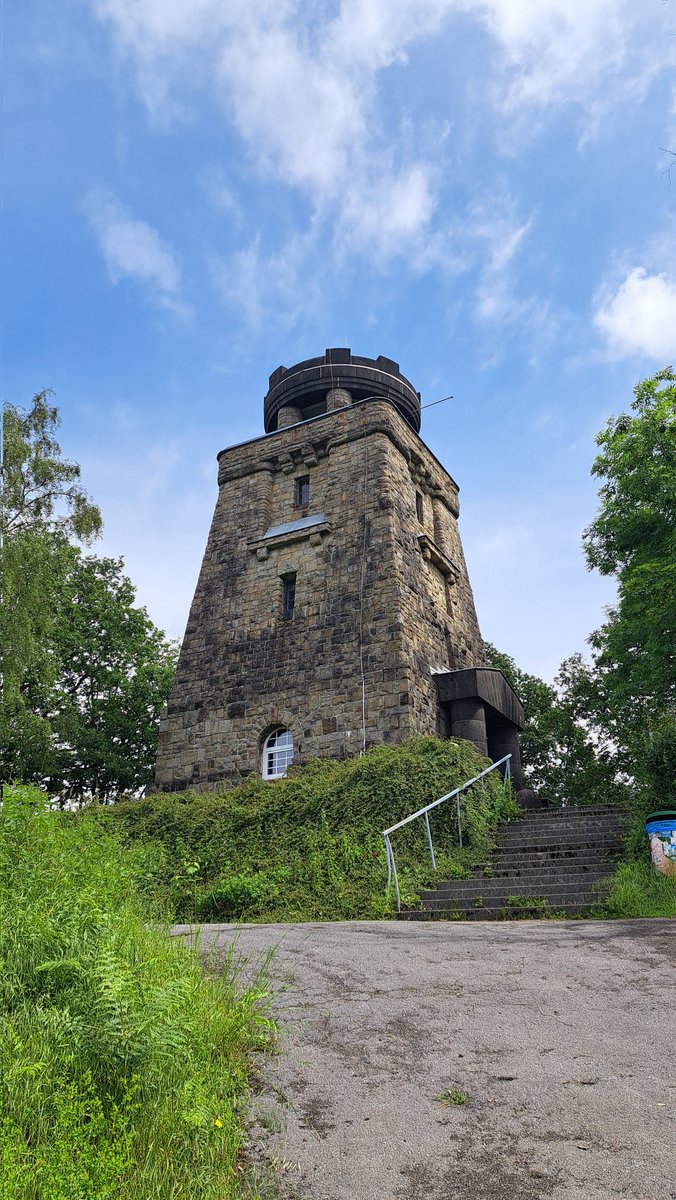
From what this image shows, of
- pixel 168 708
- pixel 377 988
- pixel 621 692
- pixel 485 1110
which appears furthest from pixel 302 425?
pixel 485 1110

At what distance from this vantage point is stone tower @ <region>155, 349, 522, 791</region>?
48.1 ft

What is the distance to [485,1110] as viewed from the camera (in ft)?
10.9

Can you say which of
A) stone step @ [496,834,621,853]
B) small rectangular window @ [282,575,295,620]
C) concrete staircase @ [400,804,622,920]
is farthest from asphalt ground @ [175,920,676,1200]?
small rectangular window @ [282,575,295,620]

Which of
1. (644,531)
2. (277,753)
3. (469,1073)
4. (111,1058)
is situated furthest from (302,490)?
(111,1058)

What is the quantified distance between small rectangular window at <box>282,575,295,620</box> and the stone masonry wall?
0.52 feet

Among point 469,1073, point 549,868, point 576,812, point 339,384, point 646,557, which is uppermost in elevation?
point 339,384

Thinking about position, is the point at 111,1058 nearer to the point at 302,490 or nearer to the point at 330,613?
the point at 330,613

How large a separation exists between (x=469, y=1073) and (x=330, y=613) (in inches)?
479

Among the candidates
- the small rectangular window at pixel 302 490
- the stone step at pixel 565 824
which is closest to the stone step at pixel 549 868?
the stone step at pixel 565 824

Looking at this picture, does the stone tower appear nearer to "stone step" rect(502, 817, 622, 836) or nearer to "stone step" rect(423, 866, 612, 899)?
"stone step" rect(502, 817, 622, 836)

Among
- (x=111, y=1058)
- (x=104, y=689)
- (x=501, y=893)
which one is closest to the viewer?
(x=111, y=1058)

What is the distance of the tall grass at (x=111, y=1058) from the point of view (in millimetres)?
2547

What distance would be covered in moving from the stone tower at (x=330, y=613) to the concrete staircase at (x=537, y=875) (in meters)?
3.14

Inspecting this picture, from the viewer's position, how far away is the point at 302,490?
18156 millimetres
